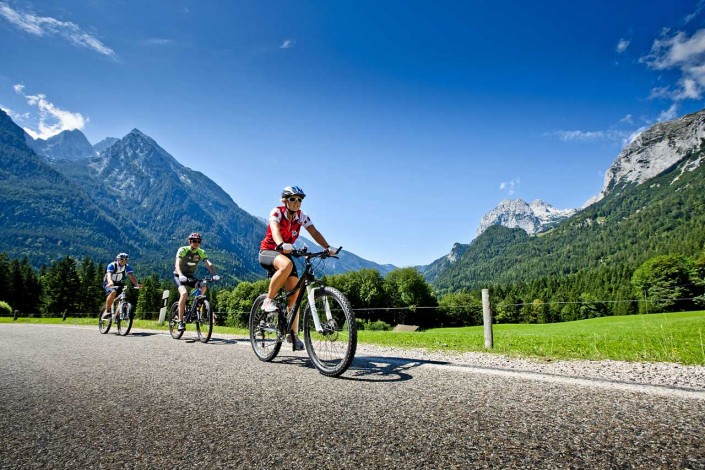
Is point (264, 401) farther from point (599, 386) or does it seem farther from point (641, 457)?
point (599, 386)

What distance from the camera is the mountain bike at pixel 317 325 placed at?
4.86 metres

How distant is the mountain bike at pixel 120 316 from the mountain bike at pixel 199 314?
9.80 ft

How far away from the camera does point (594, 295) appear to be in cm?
11281

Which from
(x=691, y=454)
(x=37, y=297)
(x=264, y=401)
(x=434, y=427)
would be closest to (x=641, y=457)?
(x=691, y=454)

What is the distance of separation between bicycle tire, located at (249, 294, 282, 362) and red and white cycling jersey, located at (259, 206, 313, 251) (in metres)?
1.01

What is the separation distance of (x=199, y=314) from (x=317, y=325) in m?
6.42

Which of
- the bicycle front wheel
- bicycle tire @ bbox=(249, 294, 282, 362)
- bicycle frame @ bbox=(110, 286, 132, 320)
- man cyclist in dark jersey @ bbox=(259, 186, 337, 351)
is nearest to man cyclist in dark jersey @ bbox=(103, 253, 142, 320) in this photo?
bicycle frame @ bbox=(110, 286, 132, 320)

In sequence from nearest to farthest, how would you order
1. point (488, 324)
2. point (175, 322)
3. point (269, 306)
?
1. point (269, 306)
2. point (488, 324)
3. point (175, 322)

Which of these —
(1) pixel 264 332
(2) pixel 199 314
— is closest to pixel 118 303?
(2) pixel 199 314

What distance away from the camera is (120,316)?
1309 centimetres

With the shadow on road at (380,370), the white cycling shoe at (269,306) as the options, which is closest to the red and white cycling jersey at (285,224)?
the white cycling shoe at (269,306)

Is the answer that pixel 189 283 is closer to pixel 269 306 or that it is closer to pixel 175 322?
pixel 175 322

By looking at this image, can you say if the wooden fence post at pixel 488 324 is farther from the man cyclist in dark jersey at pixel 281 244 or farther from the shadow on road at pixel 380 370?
the man cyclist in dark jersey at pixel 281 244

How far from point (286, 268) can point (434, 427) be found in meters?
3.73
